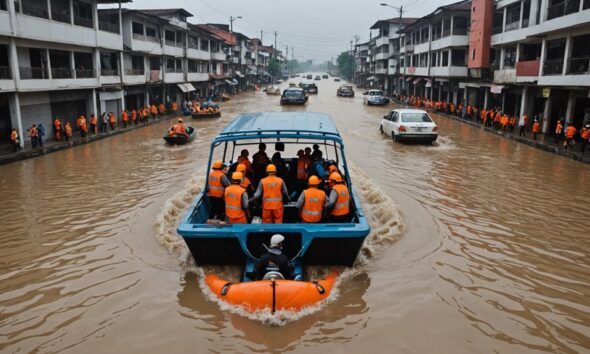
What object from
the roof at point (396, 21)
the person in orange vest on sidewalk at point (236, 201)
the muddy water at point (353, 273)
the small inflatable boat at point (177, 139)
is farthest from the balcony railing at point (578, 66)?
the roof at point (396, 21)

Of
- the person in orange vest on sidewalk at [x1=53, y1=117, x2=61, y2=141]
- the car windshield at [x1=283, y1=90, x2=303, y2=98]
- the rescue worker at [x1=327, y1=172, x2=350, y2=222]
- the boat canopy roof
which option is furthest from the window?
the rescue worker at [x1=327, y1=172, x2=350, y2=222]

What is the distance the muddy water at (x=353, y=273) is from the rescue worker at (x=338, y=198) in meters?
0.99

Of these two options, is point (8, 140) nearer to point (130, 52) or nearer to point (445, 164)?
point (130, 52)

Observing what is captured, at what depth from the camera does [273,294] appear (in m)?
6.19

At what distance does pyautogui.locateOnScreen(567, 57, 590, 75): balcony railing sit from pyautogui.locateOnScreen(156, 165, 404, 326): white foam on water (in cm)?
1242

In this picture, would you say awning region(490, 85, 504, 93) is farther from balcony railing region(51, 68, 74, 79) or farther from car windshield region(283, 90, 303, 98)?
balcony railing region(51, 68, 74, 79)

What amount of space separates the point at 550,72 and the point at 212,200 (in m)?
20.2

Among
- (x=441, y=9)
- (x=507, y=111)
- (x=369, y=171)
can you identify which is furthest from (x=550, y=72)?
(x=441, y=9)

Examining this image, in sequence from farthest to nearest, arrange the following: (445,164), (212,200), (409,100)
Result: (409,100) → (445,164) → (212,200)

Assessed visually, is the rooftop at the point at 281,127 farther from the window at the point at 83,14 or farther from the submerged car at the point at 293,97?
the submerged car at the point at 293,97

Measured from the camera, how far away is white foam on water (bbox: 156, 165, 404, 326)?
21.2 feet

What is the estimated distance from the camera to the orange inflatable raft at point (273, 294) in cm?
621

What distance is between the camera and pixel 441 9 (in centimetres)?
3750

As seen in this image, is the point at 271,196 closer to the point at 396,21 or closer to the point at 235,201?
the point at 235,201
